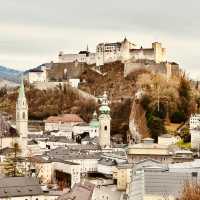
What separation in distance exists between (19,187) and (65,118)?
42880 millimetres

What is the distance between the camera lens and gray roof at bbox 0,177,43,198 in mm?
37044

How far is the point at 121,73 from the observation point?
85875 millimetres

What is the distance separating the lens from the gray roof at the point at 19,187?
37044 mm

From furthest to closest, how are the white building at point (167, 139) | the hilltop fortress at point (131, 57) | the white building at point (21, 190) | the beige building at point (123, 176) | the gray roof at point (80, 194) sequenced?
1. the hilltop fortress at point (131, 57)
2. the white building at point (167, 139)
3. the beige building at point (123, 176)
4. the white building at point (21, 190)
5. the gray roof at point (80, 194)

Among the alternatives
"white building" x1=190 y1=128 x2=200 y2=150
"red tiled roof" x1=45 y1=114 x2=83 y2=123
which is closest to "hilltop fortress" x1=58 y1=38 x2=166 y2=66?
"red tiled roof" x1=45 y1=114 x2=83 y2=123

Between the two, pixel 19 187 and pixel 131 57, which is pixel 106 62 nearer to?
pixel 131 57

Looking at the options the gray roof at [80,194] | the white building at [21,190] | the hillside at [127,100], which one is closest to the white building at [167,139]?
the hillside at [127,100]

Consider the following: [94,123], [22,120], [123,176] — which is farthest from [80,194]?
[94,123]

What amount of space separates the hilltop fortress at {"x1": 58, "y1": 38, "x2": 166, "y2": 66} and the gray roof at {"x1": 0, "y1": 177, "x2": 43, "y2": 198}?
158 feet

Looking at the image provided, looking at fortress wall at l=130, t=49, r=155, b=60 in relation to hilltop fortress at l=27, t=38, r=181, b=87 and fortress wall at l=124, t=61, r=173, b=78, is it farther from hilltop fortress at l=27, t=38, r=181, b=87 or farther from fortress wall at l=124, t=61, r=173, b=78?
fortress wall at l=124, t=61, r=173, b=78

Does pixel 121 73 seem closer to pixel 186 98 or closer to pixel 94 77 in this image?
pixel 94 77

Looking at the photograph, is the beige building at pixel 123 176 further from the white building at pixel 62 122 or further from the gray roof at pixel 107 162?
the white building at pixel 62 122

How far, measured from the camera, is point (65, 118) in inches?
3169

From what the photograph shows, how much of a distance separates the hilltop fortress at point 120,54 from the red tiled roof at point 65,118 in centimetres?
1119
